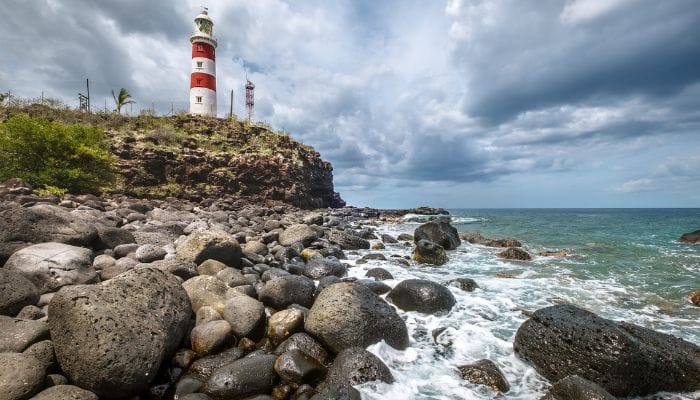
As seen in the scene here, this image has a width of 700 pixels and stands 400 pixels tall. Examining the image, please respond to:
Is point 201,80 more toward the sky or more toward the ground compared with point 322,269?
more toward the sky

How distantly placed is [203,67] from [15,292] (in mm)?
42125

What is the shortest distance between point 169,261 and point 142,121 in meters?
34.8

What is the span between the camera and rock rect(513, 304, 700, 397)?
A: 5109 mm

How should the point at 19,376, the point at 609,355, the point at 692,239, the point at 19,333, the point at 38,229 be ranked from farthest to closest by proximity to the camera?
the point at 692,239 → the point at 38,229 → the point at 609,355 → the point at 19,333 → the point at 19,376

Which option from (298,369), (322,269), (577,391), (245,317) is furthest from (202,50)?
(577,391)

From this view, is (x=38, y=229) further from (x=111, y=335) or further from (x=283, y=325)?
(x=283, y=325)

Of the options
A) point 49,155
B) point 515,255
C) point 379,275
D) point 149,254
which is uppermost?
point 49,155

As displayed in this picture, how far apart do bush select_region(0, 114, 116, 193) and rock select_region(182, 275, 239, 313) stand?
2013cm

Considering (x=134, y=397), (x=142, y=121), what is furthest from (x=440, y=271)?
(x=142, y=121)

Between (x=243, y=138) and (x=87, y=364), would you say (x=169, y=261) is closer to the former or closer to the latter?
(x=87, y=364)

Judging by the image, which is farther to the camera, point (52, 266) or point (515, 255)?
point (515, 255)

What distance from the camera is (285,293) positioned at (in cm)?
752

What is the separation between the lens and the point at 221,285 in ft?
24.4

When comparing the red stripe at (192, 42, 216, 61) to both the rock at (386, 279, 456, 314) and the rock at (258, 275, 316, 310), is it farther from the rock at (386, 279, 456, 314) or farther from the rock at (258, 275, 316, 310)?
the rock at (386, 279, 456, 314)
